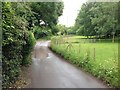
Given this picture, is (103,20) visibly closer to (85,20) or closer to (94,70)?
(85,20)

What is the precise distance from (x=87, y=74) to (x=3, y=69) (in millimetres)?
4663

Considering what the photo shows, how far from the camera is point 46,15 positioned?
20.9 m

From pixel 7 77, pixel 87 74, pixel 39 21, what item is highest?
pixel 39 21

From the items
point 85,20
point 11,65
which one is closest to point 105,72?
point 11,65

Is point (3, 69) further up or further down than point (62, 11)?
further down

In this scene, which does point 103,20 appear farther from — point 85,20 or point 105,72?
point 105,72

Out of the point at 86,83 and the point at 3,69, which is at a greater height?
the point at 3,69

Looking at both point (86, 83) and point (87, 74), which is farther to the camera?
point (87, 74)

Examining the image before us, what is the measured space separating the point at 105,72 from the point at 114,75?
714 millimetres

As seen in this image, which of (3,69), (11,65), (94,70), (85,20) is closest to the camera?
(3,69)

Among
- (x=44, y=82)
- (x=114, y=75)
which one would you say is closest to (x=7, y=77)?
(x=44, y=82)

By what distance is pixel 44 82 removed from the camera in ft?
26.5

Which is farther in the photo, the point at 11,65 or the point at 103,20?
the point at 103,20

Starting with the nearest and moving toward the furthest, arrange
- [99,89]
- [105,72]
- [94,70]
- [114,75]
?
1. [99,89]
2. [114,75]
3. [105,72]
4. [94,70]
